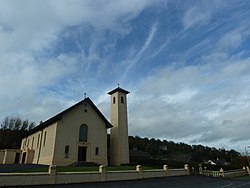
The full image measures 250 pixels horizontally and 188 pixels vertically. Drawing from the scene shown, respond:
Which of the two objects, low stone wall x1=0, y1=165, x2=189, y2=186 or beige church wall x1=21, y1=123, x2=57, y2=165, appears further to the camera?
beige church wall x1=21, y1=123, x2=57, y2=165

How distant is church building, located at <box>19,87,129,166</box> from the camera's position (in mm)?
30016

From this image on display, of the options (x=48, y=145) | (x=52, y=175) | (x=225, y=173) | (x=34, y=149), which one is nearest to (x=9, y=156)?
(x=34, y=149)

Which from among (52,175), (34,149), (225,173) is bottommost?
(52,175)

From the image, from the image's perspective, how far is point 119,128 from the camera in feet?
118

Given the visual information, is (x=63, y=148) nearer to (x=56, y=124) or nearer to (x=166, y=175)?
(x=56, y=124)

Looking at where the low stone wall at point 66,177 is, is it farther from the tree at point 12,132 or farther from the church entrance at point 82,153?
the tree at point 12,132

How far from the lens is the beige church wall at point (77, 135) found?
1172 inches

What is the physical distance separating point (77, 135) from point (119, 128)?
23.2ft

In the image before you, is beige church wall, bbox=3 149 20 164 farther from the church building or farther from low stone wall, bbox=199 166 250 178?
low stone wall, bbox=199 166 250 178

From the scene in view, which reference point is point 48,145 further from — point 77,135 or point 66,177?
point 66,177

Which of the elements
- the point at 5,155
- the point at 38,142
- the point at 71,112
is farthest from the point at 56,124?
the point at 5,155

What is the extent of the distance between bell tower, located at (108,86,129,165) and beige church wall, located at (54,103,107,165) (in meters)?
2.54

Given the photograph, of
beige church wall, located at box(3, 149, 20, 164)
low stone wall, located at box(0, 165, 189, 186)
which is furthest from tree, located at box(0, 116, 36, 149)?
low stone wall, located at box(0, 165, 189, 186)

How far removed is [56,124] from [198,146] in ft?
414
